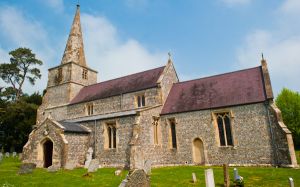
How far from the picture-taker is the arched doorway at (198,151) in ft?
64.0

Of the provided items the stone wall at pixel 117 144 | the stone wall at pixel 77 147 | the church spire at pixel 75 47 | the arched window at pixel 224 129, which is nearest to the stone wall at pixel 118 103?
the stone wall at pixel 117 144

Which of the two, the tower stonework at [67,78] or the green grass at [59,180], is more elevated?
the tower stonework at [67,78]

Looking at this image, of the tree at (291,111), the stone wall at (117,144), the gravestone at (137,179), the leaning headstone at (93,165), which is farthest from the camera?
the tree at (291,111)

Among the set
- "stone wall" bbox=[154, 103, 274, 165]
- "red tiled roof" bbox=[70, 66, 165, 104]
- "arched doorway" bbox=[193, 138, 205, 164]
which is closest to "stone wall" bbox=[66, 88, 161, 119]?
"red tiled roof" bbox=[70, 66, 165, 104]

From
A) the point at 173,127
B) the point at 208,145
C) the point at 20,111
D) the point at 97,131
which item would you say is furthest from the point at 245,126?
the point at 20,111

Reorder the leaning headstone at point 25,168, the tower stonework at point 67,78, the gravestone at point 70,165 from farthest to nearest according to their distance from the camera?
the tower stonework at point 67,78 → the gravestone at point 70,165 → the leaning headstone at point 25,168

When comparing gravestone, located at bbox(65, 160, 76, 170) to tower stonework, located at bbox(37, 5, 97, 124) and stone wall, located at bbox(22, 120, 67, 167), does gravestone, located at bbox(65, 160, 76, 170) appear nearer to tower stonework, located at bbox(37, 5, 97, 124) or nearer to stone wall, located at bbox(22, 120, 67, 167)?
stone wall, located at bbox(22, 120, 67, 167)

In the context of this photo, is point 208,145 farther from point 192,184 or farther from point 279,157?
point 192,184

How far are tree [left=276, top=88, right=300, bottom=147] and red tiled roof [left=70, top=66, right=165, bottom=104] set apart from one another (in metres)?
29.6

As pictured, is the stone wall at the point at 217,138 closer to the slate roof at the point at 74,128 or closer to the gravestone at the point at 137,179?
the slate roof at the point at 74,128

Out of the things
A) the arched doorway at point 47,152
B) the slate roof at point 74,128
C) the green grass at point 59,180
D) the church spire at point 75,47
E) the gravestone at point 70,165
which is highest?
the church spire at point 75,47

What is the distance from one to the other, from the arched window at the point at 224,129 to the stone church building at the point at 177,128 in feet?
0.27

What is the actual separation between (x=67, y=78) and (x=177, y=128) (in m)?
18.3

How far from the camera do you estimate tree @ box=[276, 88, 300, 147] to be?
40562 mm
